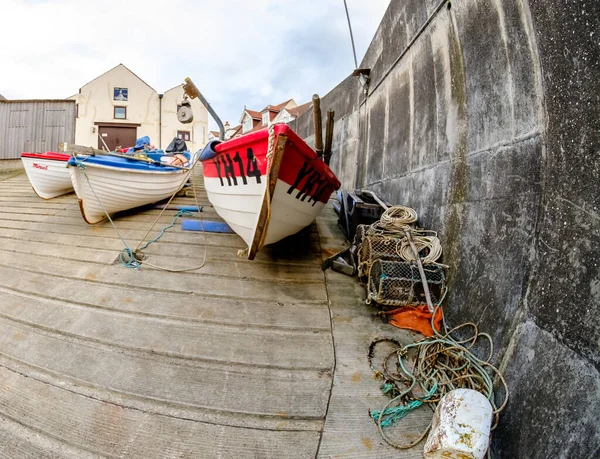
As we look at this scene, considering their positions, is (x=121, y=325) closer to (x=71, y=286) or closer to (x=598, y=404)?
(x=71, y=286)

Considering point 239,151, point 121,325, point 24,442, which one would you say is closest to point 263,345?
point 121,325

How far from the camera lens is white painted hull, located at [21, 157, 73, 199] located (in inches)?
259

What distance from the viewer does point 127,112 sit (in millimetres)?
15734

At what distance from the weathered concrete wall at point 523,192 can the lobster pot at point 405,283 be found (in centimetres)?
16

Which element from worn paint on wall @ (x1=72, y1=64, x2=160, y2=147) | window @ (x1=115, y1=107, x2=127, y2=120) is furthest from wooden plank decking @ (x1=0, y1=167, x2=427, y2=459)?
window @ (x1=115, y1=107, x2=127, y2=120)

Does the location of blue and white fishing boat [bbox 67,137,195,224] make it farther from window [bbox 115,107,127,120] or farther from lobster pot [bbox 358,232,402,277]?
window [bbox 115,107,127,120]

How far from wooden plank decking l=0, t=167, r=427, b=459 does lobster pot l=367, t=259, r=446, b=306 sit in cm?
31

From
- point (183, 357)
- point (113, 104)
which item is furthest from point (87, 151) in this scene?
point (113, 104)

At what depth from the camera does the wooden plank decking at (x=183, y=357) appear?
190 centimetres

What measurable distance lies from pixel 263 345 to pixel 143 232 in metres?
3.24

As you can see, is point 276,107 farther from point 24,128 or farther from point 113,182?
point 113,182

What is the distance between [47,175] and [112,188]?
299 centimetres

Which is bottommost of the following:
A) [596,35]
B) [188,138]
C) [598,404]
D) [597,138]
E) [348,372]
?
[348,372]

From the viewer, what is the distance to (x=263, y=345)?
2662 mm
